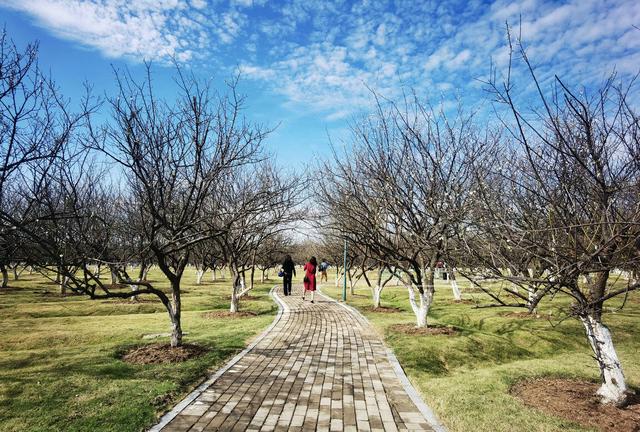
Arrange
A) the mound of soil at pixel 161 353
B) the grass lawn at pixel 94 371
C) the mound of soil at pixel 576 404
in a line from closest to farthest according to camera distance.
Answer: the grass lawn at pixel 94 371 → the mound of soil at pixel 576 404 → the mound of soil at pixel 161 353

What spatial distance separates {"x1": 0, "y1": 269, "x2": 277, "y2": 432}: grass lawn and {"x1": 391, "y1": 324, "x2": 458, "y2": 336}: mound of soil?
4.19m

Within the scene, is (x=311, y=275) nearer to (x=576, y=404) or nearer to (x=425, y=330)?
(x=425, y=330)

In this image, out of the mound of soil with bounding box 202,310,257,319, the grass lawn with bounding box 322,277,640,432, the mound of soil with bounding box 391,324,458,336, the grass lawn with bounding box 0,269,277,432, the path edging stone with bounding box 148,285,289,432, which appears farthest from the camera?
the mound of soil with bounding box 202,310,257,319

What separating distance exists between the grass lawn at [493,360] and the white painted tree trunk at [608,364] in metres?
0.57

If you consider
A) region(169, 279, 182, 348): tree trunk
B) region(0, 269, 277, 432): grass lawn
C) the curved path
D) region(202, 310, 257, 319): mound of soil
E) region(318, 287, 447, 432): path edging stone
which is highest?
region(169, 279, 182, 348): tree trunk

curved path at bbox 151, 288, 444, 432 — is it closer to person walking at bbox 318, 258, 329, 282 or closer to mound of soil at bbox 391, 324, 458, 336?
mound of soil at bbox 391, 324, 458, 336

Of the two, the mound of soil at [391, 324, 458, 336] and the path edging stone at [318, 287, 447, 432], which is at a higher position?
the mound of soil at [391, 324, 458, 336]

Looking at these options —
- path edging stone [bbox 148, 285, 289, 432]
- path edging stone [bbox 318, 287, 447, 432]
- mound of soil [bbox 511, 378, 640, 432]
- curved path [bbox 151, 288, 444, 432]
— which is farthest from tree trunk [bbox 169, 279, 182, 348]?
mound of soil [bbox 511, 378, 640, 432]

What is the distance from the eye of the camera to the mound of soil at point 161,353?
7.54m

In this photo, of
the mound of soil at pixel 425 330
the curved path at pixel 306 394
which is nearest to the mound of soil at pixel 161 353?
the curved path at pixel 306 394

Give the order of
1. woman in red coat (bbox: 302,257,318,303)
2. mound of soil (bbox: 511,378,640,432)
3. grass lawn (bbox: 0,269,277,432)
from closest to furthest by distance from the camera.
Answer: grass lawn (bbox: 0,269,277,432)
mound of soil (bbox: 511,378,640,432)
woman in red coat (bbox: 302,257,318,303)

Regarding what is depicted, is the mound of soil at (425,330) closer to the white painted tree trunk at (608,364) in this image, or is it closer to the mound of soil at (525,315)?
the mound of soil at (525,315)

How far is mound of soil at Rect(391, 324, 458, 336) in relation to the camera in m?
10.6

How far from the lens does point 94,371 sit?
22.0 ft
